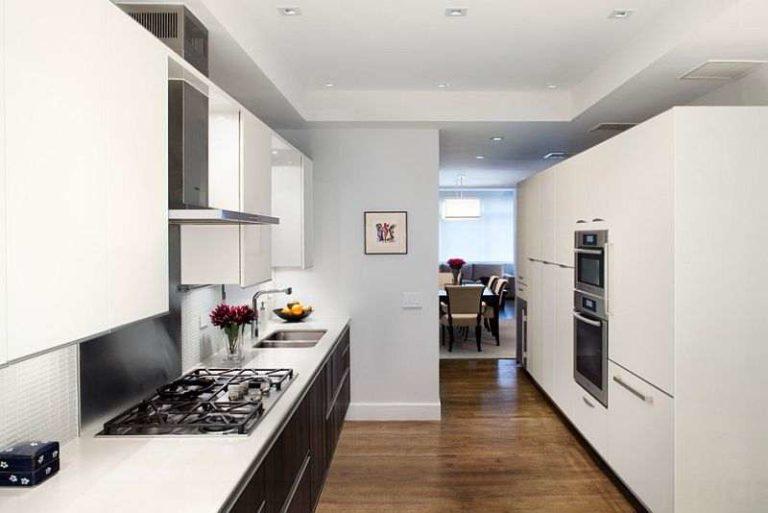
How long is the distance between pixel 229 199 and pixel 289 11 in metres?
1.10

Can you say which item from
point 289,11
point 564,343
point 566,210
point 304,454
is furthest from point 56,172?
point 564,343

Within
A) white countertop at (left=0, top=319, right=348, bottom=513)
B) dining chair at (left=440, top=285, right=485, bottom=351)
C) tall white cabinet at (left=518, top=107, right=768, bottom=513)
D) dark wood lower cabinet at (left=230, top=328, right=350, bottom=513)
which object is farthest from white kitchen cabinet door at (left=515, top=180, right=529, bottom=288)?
white countertop at (left=0, top=319, right=348, bottom=513)

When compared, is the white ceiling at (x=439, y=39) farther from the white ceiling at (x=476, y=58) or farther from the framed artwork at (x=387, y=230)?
the framed artwork at (x=387, y=230)

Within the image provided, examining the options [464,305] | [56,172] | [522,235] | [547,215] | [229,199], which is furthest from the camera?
[464,305]

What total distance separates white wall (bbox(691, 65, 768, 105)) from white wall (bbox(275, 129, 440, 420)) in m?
2.10

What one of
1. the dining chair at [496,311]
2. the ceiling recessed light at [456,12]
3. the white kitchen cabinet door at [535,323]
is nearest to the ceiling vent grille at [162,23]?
the ceiling recessed light at [456,12]

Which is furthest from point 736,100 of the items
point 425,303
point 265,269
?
point 265,269

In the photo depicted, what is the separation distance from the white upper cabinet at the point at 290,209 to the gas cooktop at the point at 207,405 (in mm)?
1365

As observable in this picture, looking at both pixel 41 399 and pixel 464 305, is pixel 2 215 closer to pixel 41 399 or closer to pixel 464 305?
pixel 41 399

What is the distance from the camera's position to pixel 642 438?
2.89 m

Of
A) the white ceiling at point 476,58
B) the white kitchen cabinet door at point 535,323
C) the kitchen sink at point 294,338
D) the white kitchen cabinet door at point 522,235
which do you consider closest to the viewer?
the white ceiling at point 476,58

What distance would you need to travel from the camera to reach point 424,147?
471cm

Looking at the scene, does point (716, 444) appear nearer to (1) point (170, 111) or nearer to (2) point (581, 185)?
(2) point (581, 185)

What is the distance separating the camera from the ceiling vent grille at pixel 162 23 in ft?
7.11
